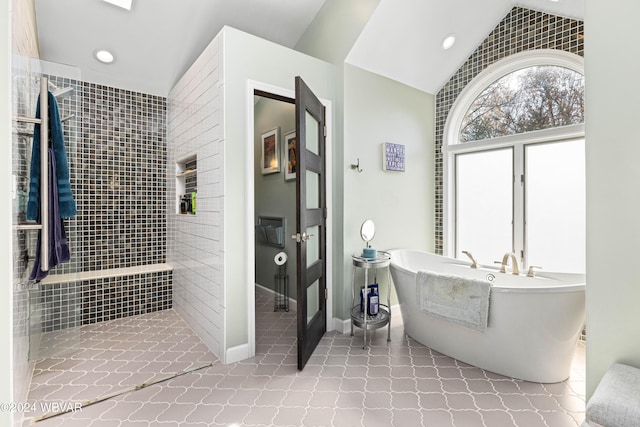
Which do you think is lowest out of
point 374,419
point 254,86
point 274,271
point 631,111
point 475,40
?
point 374,419

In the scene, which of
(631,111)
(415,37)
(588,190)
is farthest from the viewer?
(415,37)

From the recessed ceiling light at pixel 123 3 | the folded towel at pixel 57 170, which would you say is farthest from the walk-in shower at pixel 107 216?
the recessed ceiling light at pixel 123 3

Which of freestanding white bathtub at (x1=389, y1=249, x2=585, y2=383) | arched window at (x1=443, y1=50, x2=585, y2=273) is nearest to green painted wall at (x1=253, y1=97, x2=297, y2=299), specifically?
freestanding white bathtub at (x1=389, y1=249, x2=585, y2=383)

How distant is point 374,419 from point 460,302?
3.32ft

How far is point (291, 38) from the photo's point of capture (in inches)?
139

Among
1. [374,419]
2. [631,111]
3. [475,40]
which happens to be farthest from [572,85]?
[374,419]

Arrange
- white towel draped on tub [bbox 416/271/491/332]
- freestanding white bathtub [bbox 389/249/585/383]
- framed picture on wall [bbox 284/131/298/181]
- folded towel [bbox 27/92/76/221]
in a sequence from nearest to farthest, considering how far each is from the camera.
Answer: folded towel [bbox 27/92/76/221] < freestanding white bathtub [bbox 389/249/585/383] < white towel draped on tub [bbox 416/271/491/332] < framed picture on wall [bbox 284/131/298/181]

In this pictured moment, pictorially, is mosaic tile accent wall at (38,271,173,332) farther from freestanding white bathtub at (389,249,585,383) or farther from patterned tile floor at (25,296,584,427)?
freestanding white bathtub at (389,249,585,383)

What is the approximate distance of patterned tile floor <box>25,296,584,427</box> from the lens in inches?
69.9

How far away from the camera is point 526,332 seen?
2096mm

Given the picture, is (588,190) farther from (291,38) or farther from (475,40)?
(291,38)

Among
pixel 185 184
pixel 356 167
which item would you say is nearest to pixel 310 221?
pixel 356 167

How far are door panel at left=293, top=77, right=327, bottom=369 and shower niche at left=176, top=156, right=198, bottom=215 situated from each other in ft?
4.30

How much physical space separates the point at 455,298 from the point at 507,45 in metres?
2.51
